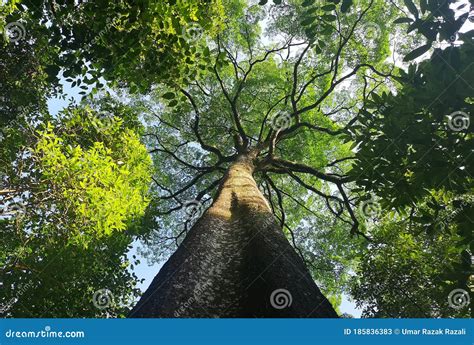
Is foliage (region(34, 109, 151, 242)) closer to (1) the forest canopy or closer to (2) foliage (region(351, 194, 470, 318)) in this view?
(1) the forest canopy

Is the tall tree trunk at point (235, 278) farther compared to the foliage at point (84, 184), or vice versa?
the foliage at point (84, 184)

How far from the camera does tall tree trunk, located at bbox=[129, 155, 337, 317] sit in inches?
122

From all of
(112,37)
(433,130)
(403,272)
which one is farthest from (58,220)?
(403,272)

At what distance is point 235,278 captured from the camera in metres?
3.89

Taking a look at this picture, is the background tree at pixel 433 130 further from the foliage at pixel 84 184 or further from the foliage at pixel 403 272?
the foliage at pixel 84 184

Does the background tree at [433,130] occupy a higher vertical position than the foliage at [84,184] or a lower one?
lower

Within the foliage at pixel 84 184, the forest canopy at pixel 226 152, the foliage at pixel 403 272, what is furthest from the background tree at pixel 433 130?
the foliage at pixel 84 184

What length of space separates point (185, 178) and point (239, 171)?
8503 mm

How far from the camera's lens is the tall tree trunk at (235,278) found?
122 inches

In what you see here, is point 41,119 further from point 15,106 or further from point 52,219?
point 52,219

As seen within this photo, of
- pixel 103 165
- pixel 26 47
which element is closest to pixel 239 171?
pixel 103 165

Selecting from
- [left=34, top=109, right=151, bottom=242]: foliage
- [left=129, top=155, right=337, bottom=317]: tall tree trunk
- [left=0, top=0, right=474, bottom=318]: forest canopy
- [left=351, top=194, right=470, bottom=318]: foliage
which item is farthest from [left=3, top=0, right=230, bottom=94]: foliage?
[left=351, top=194, right=470, bottom=318]: foliage

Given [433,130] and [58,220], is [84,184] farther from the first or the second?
Answer: [433,130]

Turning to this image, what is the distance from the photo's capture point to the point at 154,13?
523 cm
